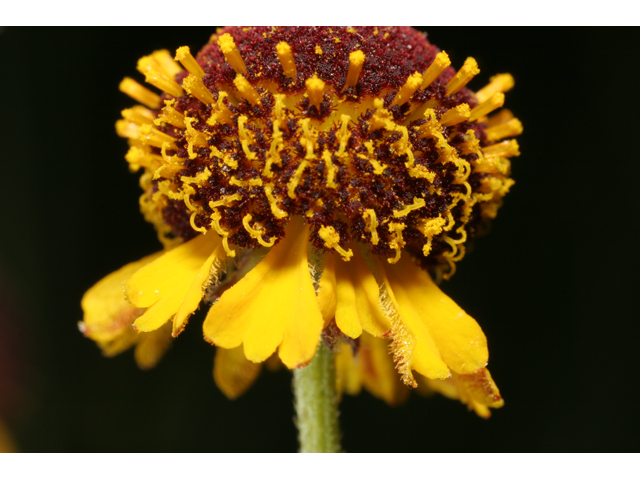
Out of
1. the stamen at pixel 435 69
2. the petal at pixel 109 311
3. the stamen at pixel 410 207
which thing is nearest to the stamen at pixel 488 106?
the stamen at pixel 435 69

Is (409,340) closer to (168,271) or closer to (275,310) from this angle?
(275,310)

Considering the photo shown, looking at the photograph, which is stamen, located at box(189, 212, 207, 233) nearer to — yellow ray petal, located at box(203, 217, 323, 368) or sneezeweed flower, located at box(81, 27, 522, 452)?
sneezeweed flower, located at box(81, 27, 522, 452)

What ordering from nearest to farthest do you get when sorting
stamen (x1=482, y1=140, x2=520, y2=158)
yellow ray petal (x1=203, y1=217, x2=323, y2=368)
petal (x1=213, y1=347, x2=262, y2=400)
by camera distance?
1. yellow ray petal (x1=203, y1=217, x2=323, y2=368)
2. stamen (x1=482, y1=140, x2=520, y2=158)
3. petal (x1=213, y1=347, x2=262, y2=400)

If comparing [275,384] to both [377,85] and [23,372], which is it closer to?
[23,372]

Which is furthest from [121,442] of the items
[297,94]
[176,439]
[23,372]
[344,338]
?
[297,94]

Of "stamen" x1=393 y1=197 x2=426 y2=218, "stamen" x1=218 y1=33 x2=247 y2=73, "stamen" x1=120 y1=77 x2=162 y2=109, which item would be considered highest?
"stamen" x1=120 y1=77 x2=162 y2=109

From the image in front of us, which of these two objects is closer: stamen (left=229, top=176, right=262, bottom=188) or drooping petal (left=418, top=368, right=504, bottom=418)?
stamen (left=229, top=176, right=262, bottom=188)

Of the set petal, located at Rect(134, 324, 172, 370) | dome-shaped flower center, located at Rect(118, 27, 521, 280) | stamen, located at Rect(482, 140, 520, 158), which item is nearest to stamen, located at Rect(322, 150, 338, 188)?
dome-shaped flower center, located at Rect(118, 27, 521, 280)
